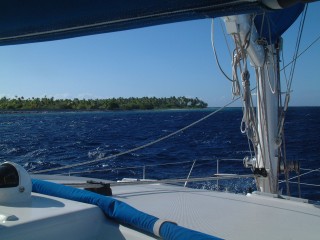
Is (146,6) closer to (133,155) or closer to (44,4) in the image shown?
(44,4)

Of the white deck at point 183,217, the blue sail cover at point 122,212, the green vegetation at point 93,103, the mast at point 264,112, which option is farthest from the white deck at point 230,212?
the green vegetation at point 93,103

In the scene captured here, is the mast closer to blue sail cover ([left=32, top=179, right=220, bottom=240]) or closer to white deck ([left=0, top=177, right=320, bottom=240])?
white deck ([left=0, top=177, right=320, bottom=240])

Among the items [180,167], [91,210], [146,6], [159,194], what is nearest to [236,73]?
[159,194]

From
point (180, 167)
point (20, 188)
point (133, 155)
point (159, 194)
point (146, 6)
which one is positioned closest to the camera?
point (146, 6)

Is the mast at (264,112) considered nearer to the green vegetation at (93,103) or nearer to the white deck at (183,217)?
the white deck at (183,217)

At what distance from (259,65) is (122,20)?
235cm

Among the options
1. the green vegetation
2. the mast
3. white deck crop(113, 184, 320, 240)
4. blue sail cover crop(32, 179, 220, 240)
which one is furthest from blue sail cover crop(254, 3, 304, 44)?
the green vegetation

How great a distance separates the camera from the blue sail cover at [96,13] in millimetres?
1190

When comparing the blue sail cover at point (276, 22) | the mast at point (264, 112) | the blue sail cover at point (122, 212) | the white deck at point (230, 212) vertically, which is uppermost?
the blue sail cover at point (276, 22)

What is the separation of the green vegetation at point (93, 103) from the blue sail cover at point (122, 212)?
4694 inches

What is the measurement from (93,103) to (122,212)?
131199 mm

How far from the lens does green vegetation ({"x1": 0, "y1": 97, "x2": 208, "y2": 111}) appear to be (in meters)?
117

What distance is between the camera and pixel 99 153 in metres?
17.1

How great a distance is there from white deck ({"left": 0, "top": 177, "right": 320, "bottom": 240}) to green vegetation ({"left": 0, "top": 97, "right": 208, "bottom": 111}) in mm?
119275
